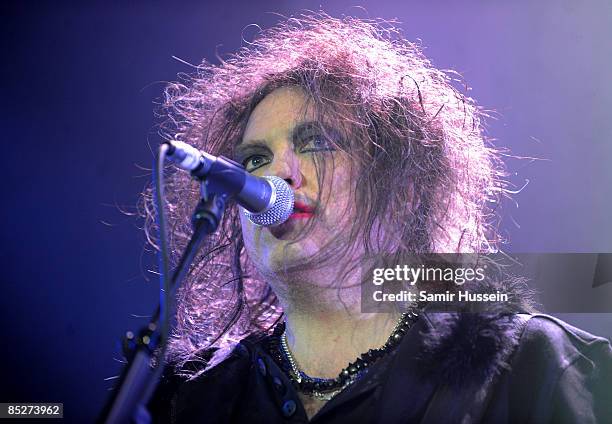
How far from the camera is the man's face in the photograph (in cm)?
136

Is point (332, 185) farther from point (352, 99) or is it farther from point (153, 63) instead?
point (153, 63)

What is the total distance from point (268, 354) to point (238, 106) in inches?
26.0

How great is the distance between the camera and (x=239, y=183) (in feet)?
3.46

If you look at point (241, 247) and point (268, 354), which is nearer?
point (268, 354)

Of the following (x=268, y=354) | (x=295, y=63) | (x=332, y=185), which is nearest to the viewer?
(x=332, y=185)

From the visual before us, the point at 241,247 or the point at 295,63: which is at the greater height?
the point at 295,63

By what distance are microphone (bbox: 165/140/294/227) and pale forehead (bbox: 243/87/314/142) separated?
308mm

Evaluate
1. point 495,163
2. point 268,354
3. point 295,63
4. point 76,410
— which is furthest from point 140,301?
point 495,163

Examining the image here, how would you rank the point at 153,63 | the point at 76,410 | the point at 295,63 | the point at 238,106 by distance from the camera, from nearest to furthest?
1. the point at 295,63
2. the point at 238,106
3. the point at 76,410
4. the point at 153,63

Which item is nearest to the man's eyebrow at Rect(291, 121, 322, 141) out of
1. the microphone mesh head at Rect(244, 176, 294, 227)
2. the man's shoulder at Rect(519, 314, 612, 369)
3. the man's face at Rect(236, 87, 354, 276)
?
the man's face at Rect(236, 87, 354, 276)

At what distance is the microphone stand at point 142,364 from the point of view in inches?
36.4

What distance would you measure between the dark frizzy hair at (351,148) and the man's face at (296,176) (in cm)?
3

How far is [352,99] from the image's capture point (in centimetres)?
159

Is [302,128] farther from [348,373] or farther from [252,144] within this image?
[348,373]
